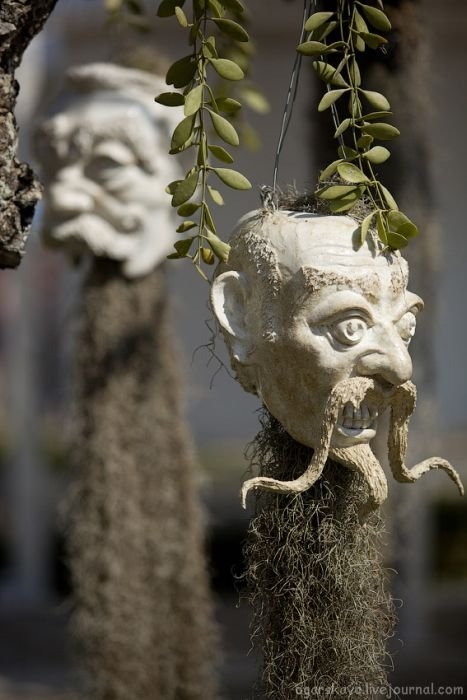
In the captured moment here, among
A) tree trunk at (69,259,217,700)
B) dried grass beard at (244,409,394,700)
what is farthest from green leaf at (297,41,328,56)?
tree trunk at (69,259,217,700)

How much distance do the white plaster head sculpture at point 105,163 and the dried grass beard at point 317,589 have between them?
3.79 ft

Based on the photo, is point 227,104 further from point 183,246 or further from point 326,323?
point 326,323

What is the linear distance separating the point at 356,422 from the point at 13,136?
0.50m

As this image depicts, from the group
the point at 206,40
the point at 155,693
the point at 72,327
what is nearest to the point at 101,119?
the point at 72,327

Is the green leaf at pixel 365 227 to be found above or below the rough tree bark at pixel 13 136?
below

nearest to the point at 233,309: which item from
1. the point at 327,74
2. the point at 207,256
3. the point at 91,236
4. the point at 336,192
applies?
the point at 207,256

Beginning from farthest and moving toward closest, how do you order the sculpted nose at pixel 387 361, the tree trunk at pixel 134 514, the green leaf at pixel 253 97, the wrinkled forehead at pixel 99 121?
the tree trunk at pixel 134 514 → the wrinkled forehead at pixel 99 121 → the green leaf at pixel 253 97 → the sculpted nose at pixel 387 361

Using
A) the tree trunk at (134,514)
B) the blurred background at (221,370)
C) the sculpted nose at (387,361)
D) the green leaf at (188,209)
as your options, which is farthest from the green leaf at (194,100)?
the blurred background at (221,370)

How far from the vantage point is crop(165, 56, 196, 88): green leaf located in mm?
1188

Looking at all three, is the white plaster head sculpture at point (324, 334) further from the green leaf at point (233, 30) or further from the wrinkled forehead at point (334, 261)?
the green leaf at point (233, 30)

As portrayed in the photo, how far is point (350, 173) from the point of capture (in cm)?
114

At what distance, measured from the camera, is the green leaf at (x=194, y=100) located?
1.16m

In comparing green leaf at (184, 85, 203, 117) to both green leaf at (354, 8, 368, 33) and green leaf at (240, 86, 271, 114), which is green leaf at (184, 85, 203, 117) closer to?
green leaf at (354, 8, 368, 33)

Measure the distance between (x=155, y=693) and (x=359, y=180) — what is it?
1626 millimetres
